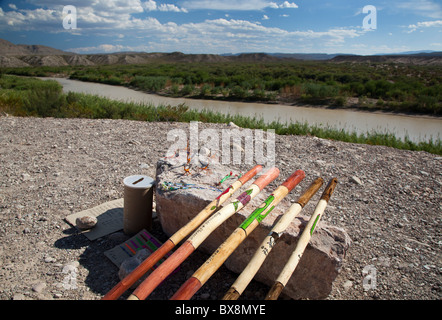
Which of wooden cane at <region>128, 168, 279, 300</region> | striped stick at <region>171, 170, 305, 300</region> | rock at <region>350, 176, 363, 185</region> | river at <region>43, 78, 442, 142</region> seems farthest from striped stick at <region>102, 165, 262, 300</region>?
river at <region>43, 78, 442, 142</region>

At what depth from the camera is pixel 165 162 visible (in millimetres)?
3355

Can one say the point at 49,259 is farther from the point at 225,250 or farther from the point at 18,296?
the point at 225,250

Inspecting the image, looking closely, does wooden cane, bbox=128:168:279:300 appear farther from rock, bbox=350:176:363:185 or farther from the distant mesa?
the distant mesa

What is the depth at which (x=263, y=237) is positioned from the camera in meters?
2.44

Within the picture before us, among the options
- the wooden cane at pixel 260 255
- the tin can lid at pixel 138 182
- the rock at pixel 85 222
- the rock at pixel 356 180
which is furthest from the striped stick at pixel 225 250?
the rock at pixel 356 180

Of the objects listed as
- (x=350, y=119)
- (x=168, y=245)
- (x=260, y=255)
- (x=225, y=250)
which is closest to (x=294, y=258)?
(x=260, y=255)

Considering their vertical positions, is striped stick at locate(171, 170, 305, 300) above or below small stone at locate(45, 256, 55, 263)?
above

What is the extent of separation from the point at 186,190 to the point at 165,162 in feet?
2.23

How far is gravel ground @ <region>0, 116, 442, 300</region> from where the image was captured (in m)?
2.48

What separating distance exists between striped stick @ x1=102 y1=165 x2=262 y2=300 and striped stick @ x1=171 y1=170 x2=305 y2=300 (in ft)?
1.04

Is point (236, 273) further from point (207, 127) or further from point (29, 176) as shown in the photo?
point (207, 127)

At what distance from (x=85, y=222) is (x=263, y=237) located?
1.68 m

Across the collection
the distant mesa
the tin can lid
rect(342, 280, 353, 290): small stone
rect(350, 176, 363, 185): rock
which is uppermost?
the distant mesa
